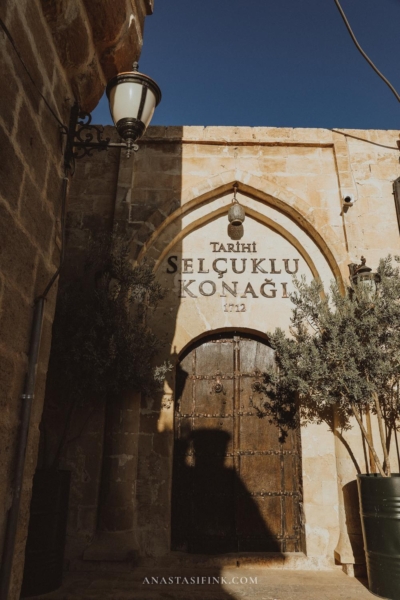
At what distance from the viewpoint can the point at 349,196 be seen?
5578 millimetres

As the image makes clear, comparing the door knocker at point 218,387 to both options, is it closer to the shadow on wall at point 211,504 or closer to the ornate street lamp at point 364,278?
the shadow on wall at point 211,504

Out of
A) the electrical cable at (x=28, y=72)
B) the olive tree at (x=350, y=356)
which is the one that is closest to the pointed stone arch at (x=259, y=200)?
the olive tree at (x=350, y=356)

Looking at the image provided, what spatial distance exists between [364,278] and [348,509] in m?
2.37

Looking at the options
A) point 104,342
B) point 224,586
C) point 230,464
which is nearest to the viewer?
point 224,586

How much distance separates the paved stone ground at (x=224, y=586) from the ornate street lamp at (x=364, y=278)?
2.74 meters

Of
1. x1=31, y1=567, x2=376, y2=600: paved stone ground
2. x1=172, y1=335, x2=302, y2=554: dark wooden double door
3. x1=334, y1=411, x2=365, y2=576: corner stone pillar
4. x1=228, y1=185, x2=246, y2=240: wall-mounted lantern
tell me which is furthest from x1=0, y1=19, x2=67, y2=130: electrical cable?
x1=334, y1=411, x2=365, y2=576: corner stone pillar

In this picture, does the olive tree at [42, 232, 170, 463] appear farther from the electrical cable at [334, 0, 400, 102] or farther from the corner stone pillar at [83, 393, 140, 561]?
the electrical cable at [334, 0, 400, 102]

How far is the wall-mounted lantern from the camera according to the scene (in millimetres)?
5562

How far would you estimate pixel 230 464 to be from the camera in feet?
16.5

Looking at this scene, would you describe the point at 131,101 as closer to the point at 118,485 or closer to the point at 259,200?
the point at 259,200

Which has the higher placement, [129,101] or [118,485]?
[129,101]

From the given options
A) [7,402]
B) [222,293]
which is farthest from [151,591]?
[222,293]

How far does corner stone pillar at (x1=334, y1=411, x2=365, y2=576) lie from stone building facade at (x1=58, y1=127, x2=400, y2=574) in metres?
0.01

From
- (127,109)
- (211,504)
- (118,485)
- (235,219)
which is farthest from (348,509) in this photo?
(127,109)
